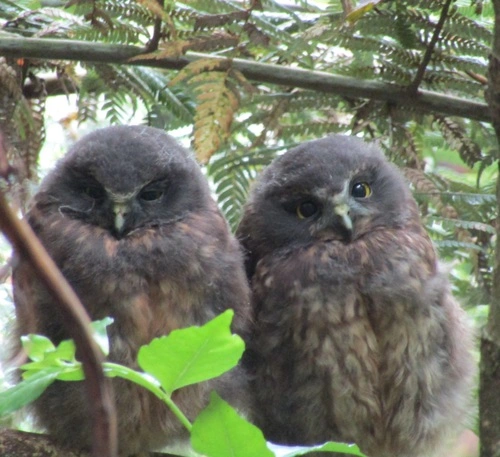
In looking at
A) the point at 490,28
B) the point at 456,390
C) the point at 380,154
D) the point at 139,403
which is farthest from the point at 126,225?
the point at 490,28

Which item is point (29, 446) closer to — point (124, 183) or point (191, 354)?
point (124, 183)

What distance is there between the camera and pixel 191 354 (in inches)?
49.4

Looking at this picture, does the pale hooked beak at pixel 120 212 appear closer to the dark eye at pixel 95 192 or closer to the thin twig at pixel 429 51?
the dark eye at pixel 95 192

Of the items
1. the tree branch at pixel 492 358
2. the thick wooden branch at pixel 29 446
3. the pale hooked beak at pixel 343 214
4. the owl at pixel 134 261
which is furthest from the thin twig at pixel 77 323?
the pale hooked beak at pixel 343 214

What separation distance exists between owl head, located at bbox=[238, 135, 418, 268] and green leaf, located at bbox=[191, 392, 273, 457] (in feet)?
5.54

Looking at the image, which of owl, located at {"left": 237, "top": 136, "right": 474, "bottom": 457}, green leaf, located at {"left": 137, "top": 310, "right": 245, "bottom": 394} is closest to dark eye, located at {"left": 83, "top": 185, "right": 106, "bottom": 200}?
owl, located at {"left": 237, "top": 136, "right": 474, "bottom": 457}

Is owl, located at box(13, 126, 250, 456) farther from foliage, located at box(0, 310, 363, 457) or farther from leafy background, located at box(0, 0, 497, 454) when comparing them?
foliage, located at box(0, 310, 363, 457)

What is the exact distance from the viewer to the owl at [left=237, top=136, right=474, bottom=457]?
2.94 meters

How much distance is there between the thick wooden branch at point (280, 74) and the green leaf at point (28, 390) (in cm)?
164

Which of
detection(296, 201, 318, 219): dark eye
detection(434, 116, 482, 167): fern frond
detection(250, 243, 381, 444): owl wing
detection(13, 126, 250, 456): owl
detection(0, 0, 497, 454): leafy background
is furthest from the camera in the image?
detection(434, 116, 482, 167): fern frond

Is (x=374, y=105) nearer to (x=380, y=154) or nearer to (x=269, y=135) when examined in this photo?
(x=380, y=154)

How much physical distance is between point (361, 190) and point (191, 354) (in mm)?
2064

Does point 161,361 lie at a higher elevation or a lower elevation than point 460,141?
higher

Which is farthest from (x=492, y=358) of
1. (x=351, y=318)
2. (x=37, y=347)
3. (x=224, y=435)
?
(x=37, y=347)
